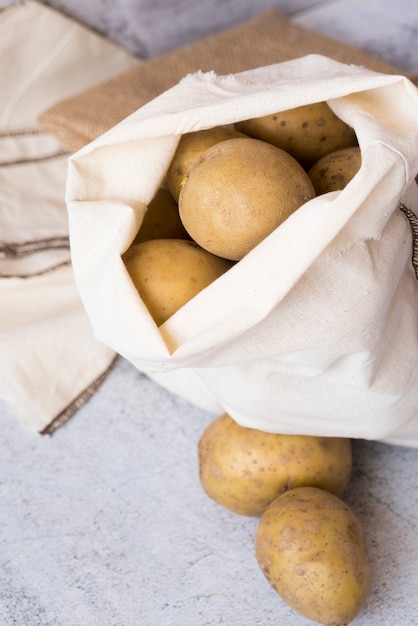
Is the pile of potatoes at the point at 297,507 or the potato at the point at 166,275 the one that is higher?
the potato at the point at 166,275

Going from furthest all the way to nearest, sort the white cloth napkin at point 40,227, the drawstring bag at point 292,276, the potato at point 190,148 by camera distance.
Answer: the white cloth napkin at point 40,227 < the potato at point 190,148 < the drawstring bag at point 292,276

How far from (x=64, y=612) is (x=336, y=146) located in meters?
0.57

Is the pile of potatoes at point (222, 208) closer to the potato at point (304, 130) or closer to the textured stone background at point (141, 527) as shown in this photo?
the potato at point (304, 130)

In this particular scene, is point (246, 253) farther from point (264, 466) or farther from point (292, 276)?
point (264, 466)

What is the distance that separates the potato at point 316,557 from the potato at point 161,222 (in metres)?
0.30

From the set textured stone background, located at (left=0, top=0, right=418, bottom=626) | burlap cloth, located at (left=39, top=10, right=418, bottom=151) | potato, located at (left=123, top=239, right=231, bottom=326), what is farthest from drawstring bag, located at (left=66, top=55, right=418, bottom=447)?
burlap cloth, located at (left=39, top=10, right=418, bottom=151)

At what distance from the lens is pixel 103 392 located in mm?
977

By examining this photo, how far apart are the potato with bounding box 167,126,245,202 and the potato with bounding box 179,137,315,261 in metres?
0.07

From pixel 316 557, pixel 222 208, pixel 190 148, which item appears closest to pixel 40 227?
pixel 190 148

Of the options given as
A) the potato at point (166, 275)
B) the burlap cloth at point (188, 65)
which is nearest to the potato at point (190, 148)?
the potato at point (166, 275)

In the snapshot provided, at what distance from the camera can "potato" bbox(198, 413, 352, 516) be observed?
764 mm

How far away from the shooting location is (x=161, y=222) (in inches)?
30.3

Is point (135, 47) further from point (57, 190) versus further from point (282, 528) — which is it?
point (282, 528)

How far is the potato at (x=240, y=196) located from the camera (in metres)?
0.64
